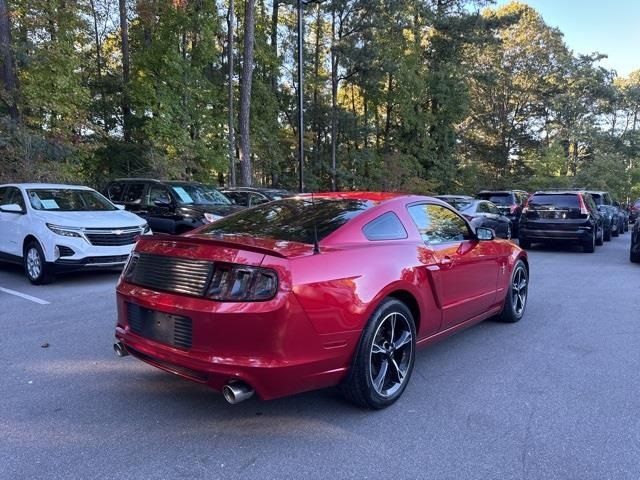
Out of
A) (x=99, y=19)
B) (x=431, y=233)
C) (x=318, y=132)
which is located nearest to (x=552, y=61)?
(x=318, y=132)

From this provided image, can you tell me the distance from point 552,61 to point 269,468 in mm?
45756

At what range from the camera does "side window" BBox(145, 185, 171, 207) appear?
11463mm

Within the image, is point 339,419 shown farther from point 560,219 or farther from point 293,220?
point 560,219

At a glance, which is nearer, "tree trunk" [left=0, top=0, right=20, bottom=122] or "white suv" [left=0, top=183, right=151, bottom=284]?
"white suv" [left=0, top=183, right=151, bottom=284]

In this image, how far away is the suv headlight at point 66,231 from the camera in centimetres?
768

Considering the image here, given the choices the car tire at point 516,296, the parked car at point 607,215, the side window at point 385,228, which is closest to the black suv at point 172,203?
the car tire at point 516,296

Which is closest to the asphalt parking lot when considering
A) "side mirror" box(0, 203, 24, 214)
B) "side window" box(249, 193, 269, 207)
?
"side mirror" box(0, 203, 24, 214)

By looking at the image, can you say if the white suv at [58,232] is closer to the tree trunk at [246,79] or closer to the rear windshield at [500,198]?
the tree trunk at [246,79]

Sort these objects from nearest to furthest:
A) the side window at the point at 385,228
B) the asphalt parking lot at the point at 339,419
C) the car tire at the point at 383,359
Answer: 1. the asphalt parking lot at the point at 339,419
2. the car tire at the point at 383,359
3. the side window at the point at 385,228

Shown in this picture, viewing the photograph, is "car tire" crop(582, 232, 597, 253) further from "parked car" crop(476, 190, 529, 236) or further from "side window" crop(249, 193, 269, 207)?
"side window" crop(249, 193, 269, 207)

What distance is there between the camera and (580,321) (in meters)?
6.07

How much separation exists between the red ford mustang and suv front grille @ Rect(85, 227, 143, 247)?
433 centimetres

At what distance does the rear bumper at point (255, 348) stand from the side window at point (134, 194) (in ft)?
30.7

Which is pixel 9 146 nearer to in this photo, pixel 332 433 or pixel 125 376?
pixel 125 376
